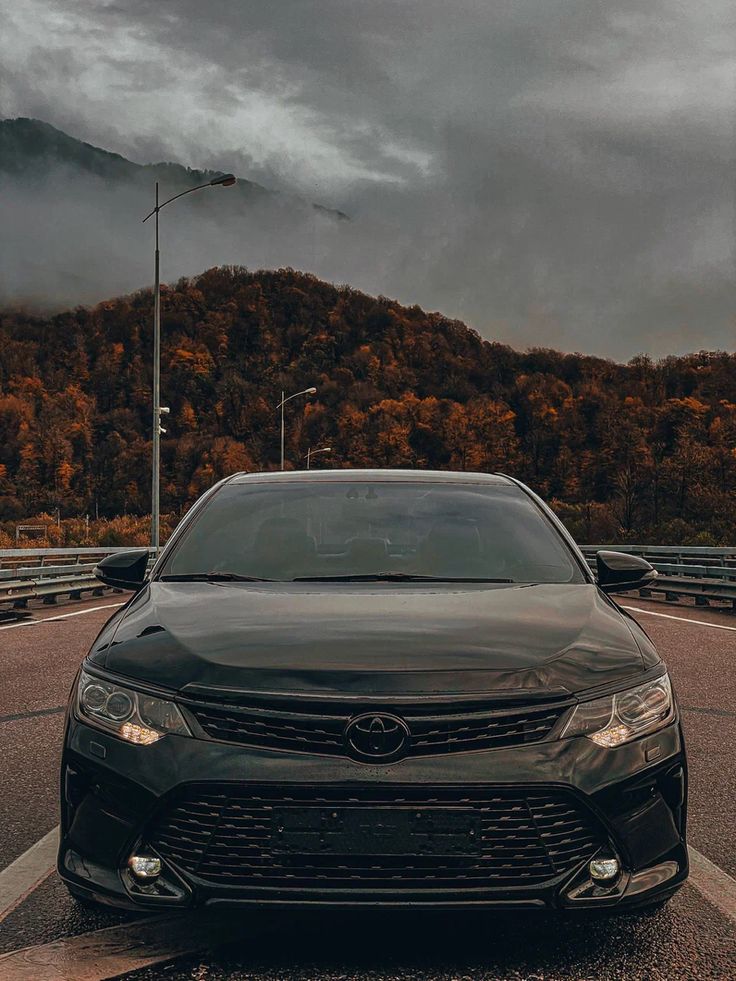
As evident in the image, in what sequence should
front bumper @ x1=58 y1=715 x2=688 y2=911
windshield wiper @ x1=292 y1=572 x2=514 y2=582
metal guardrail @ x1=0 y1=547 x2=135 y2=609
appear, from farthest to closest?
metal guardrail @ x1=0 y1=547 x2=135 y2=609
windshield wiper @ x1=292 y1=572 x2=514 y2=582
front bumper @ x1=58 y1=715 x2=688 y2=911

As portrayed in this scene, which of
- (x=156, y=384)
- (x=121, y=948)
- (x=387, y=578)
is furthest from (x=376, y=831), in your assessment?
(x=156, y=384)

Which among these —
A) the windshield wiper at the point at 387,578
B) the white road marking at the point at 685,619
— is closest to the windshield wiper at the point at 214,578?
the windshield wiper at the point at 387,578

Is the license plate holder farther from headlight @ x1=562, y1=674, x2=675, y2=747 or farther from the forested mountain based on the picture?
the forested mountain

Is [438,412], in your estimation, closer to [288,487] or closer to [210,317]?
[210,317]

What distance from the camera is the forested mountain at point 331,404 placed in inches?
3492

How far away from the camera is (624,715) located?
3008 mm

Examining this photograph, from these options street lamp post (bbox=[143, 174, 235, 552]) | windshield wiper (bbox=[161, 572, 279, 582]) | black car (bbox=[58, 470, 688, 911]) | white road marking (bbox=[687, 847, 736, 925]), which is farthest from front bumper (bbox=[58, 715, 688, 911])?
street lamp post (bbox=[143, 174, 235, 552])

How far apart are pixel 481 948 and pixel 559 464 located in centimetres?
10059

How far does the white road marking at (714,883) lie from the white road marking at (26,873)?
220cm

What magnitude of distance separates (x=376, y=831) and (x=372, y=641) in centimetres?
55

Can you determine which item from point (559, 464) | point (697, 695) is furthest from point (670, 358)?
point (697, 695)

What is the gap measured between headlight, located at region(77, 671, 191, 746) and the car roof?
1995 mm

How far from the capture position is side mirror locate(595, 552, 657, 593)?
4410 mm

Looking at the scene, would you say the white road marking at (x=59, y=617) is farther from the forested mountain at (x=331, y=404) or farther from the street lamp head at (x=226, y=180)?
the forested mountain at (x=331, y=404)
